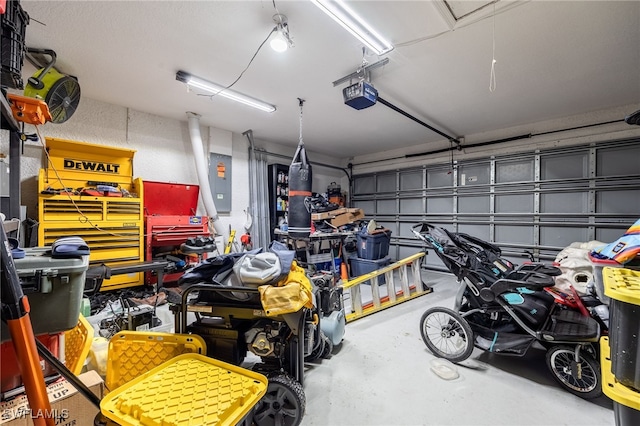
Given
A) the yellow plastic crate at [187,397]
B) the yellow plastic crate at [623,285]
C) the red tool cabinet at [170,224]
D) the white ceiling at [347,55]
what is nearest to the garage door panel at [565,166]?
the white ceiling at [347,55]

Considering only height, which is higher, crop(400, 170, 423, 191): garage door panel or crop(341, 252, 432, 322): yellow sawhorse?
crop(400, 170, 423, 191): garage door panel

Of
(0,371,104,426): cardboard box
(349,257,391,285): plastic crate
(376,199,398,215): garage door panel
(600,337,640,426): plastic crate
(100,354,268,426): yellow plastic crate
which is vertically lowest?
(349,257,391,285): plastic crate

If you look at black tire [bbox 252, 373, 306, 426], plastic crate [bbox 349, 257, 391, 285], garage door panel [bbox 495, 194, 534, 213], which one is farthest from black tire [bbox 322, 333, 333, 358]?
garage door panel [bbox 495, 194, 534, 213]

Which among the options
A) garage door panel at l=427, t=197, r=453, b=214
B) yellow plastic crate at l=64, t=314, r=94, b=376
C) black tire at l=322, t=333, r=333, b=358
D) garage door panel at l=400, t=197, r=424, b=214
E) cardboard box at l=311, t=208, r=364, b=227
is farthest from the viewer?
garage door panel at l=400, t=197, r=424, b=214

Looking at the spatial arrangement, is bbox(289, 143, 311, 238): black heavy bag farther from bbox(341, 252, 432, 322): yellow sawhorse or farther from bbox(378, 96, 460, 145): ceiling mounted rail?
bbox(378, 96, 460, 145): ceiling mounted rail

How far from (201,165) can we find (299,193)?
6.46 ft

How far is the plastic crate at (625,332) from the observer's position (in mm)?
723

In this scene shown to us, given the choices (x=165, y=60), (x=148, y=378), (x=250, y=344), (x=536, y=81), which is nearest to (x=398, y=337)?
(x=250, y=344)

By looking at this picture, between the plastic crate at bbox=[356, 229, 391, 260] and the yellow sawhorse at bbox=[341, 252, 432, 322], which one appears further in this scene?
the plastic crate at bbox=[356, 229, 391, 260]

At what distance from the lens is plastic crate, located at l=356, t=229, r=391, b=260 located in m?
4.78

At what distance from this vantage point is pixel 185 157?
472 centimetres

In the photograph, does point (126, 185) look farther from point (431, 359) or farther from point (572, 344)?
point (572, 344)

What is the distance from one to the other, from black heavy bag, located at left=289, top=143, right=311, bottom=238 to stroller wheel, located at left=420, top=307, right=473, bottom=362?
206cm

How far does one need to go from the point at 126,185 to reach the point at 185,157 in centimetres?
113
